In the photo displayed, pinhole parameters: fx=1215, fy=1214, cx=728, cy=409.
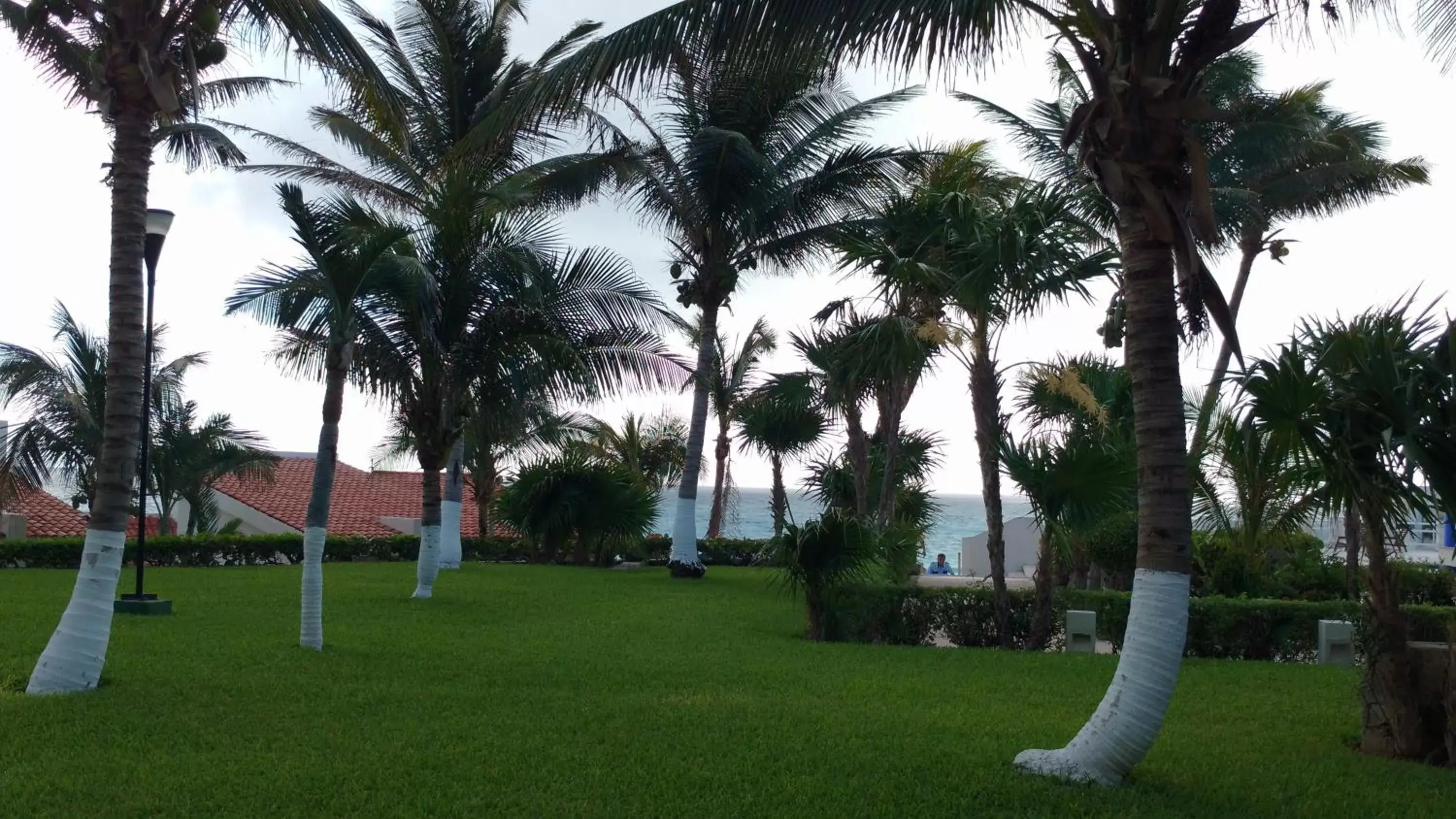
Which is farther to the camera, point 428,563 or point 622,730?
point 428,563

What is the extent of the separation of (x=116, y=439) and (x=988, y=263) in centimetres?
742

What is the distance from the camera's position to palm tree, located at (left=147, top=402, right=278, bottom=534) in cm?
2364

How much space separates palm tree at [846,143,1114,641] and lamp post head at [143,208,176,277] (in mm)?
7415

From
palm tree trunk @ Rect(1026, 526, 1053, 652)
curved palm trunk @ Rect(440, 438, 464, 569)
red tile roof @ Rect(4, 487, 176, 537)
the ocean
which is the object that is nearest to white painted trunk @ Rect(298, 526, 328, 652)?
palm tree trunk @ Rect(1026, 526, 1053, 652)

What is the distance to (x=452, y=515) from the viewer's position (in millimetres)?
22141

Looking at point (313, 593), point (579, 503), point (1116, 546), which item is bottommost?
point (313, 593)

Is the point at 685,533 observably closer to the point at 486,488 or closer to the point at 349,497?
the point at 486,488

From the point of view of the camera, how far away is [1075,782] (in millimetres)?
6133

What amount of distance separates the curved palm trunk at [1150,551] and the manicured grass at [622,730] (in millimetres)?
245

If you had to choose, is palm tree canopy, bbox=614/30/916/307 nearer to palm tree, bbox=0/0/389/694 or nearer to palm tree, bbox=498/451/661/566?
palm tree, bbox=498/451/661/566

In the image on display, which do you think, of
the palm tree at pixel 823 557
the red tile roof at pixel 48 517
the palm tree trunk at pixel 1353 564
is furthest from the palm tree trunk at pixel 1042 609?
the red tile roof at pixel 48 517

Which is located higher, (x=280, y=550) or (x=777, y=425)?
(x=777, y=425)

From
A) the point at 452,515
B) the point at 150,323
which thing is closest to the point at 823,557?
the point at 150,323

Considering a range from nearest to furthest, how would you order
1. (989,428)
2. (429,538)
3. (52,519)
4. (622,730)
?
1. (622,730)
2. (989,428)
3. (429,538)
4. (52,519)
